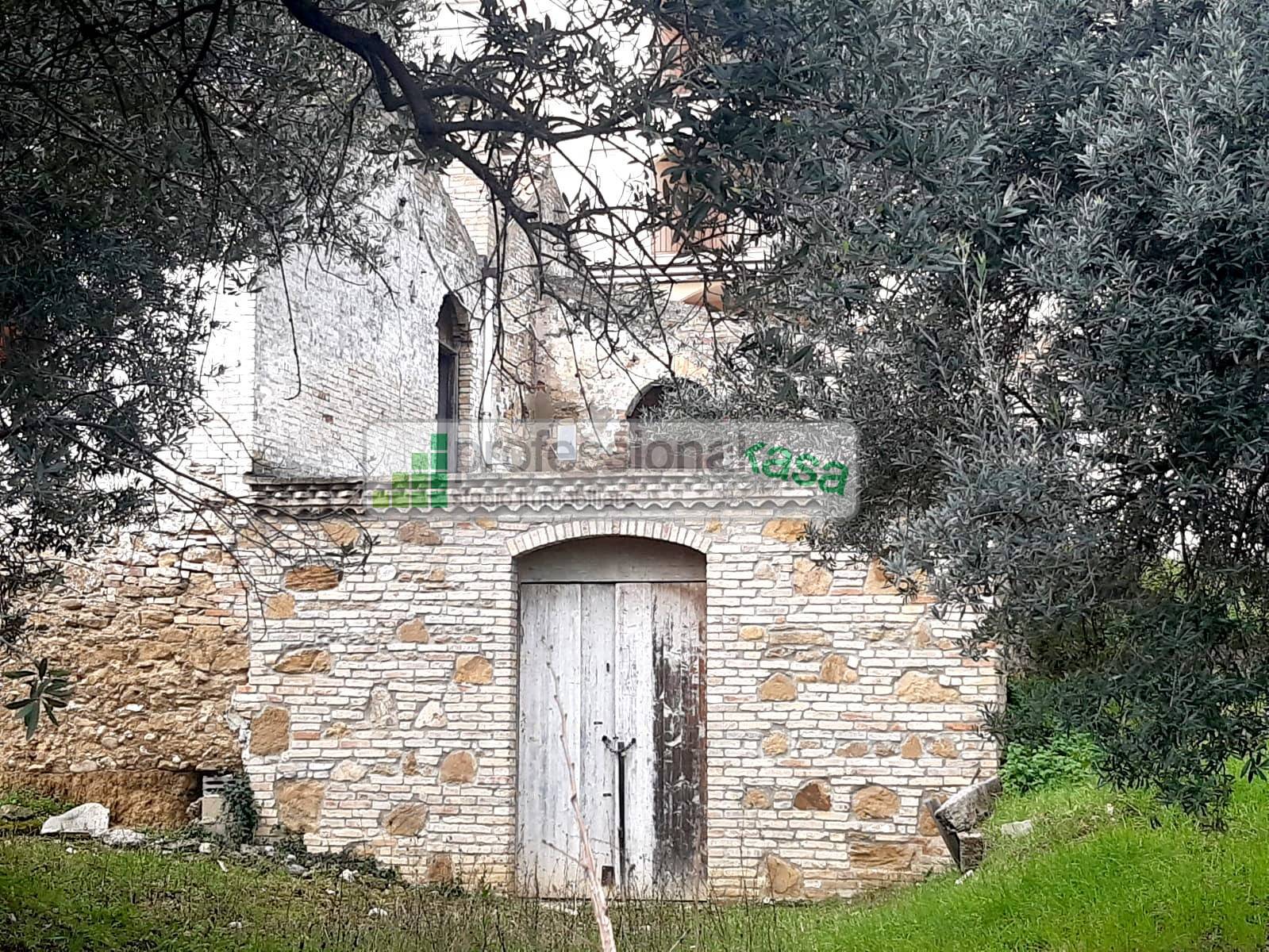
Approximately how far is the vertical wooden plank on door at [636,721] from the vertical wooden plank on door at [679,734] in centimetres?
5

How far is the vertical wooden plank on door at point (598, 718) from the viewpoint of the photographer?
9.95m

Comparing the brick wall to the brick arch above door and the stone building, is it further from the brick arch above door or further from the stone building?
the brick arch above door

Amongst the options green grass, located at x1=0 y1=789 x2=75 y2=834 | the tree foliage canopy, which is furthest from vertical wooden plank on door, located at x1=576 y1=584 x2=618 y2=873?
the tree foliage canopy

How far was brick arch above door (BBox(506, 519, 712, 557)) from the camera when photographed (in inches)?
380

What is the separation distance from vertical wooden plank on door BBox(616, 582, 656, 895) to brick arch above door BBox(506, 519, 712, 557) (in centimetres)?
60

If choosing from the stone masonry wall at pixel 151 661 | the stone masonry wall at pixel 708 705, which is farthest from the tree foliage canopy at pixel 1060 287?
the stone masonry wall at pixel 151 661

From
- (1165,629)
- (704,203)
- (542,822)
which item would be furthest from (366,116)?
(542,822)

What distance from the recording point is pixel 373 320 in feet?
40.0

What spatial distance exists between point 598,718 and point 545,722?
41cm

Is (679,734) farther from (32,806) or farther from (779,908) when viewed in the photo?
(32,806)

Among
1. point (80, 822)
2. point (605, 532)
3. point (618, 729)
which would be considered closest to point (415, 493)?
point (605, 532)

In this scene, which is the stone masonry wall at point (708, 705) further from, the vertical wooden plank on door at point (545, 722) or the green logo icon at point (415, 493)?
the vertical wooden plank on door at point (545, 722)

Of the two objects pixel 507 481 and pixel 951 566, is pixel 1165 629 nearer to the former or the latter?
pixel 951 566

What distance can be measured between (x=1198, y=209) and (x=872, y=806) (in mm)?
6818
